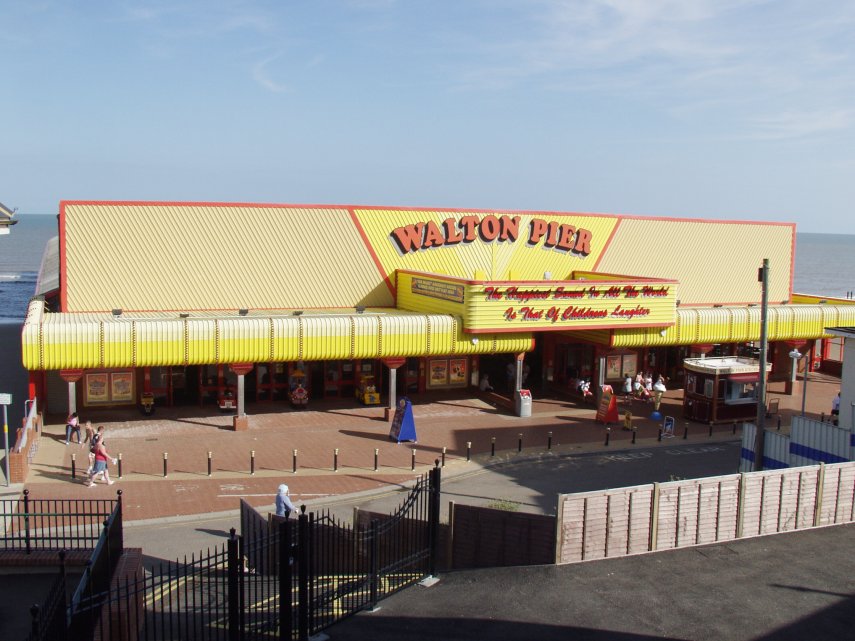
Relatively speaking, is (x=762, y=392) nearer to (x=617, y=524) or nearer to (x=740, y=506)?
(x=740, y=506)

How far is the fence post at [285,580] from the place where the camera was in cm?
1120

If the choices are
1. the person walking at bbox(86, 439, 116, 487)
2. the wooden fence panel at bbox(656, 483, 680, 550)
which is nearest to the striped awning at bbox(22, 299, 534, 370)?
the person walking at bbox(86, 439, 116, 487)

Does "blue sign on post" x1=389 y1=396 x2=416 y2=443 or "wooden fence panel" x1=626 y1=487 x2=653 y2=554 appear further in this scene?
"blue sign on post" x1=389 y1=396 x2=416 y2=443

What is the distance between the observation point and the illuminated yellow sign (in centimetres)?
3173

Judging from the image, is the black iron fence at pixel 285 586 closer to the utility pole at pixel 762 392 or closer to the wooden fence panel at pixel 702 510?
the wooden fence panel at pixel 702 510

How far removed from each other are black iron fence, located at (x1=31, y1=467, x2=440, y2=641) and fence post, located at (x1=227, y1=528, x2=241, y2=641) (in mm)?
13

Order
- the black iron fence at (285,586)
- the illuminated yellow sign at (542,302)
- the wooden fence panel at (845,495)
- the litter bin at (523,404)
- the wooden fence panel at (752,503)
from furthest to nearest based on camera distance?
the litter bin at (523,404) < the illuminated yellow sign at (542,302) < the wooden fence panel at (845,495) < the wooden fence panel at (752,503) < the black iron fence at (285,586)

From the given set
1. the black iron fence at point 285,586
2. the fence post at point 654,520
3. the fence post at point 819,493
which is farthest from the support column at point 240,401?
the fence post at point 819,493

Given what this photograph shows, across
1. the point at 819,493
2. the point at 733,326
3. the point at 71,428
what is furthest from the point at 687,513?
the point at 733,326

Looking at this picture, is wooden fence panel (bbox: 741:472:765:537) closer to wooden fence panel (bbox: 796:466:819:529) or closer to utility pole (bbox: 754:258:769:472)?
wooden fence panel (bbox: 796:466:819:529)

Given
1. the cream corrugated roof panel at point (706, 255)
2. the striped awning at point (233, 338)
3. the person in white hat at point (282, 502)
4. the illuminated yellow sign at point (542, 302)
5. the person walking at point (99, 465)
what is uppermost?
the cream corrugated roof panel at point (706, 255)

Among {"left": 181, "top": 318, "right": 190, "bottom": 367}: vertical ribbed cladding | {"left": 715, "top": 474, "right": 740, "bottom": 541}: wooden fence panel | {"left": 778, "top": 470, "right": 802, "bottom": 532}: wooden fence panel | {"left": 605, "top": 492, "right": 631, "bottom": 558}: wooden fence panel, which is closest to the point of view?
{"left": 605, "top": 492, "right": 631, "bottom": 558}: wooden fence panel

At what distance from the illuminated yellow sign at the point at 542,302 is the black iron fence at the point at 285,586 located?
16.8 metres

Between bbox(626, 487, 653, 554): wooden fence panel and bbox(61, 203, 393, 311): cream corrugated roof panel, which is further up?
bbox(61, 203, 393, 311): cream corrugated roof panel
